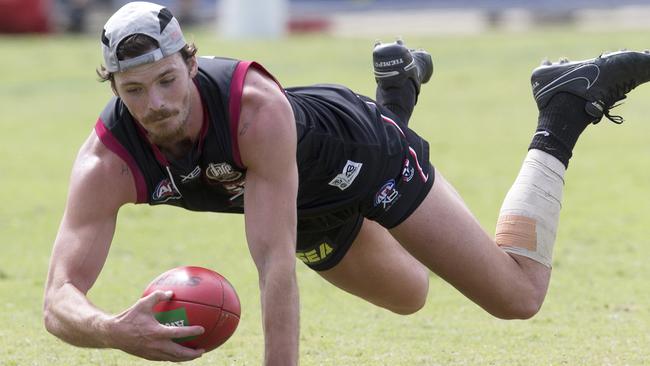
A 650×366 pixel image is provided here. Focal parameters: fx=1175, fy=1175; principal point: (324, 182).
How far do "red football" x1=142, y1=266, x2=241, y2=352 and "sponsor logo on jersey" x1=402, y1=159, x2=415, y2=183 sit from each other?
1140 mm

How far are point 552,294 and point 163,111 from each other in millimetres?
3922

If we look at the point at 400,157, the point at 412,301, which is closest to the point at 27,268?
the point at 412,301

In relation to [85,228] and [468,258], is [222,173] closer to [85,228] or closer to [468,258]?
[85,228]

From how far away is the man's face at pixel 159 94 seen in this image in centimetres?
473

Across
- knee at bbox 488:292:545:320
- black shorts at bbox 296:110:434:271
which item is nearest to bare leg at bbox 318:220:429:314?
black shorts at bbox 296:110:434:271

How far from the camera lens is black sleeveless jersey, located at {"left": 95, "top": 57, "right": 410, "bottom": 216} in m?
4.97

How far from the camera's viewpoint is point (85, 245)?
195 inches

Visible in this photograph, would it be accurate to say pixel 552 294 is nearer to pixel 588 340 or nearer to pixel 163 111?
pixel 588 340

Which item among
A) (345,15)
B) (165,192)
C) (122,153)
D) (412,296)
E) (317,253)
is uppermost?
(122,153)

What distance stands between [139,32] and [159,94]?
26 cm

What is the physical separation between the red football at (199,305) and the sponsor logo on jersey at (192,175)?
1.27ft

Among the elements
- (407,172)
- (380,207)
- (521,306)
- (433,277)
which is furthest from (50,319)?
(433,277)

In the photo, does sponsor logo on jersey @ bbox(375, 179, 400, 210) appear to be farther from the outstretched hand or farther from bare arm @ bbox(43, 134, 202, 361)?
the outstretched hand

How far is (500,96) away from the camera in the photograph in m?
18.6
